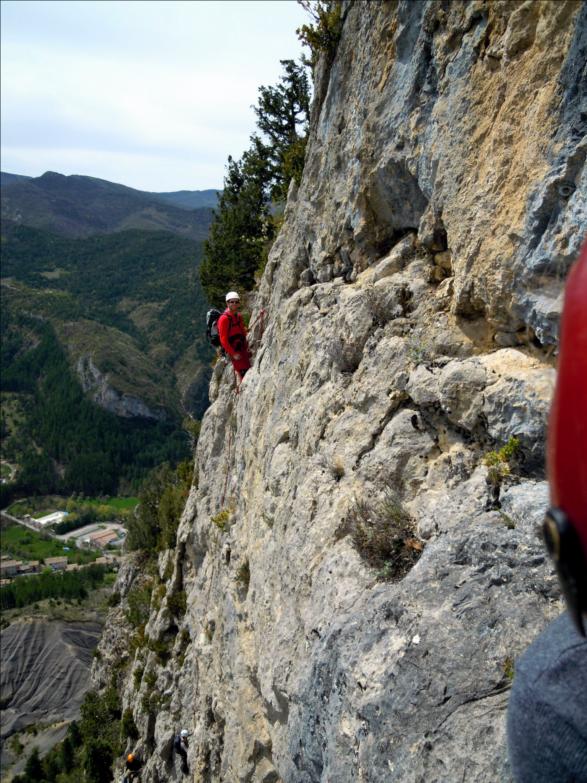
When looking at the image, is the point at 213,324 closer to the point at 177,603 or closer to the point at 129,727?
the point at 177,603

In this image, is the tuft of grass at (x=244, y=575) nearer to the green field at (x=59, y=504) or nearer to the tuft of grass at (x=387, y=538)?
the tuft of grass at (x=387, y=538)

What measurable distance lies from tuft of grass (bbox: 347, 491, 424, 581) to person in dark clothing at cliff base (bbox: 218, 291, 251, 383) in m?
8.29

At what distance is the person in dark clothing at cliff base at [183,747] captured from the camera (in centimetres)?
1420

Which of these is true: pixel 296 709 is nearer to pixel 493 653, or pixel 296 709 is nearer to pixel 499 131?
pixel 493 653

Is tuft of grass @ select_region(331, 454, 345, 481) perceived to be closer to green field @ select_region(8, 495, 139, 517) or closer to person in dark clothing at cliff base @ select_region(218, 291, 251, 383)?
person in dark clothing at cliff base @ select_region(218, 291, 251, 383)

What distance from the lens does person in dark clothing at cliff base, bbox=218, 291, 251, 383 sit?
1384 cm

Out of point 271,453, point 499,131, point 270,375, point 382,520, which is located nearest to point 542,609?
point 382,520

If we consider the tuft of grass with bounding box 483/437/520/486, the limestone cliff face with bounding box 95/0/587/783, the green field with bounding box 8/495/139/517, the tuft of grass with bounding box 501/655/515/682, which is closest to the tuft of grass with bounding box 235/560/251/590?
the limestone cliff face with bounding box 95/0/587/783

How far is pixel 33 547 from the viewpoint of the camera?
13538cm

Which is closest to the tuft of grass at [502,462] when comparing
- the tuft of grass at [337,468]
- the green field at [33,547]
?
the tuft of grass at [337,468]

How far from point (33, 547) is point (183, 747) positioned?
139m

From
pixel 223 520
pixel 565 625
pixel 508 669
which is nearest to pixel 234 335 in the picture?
pixel 223 520

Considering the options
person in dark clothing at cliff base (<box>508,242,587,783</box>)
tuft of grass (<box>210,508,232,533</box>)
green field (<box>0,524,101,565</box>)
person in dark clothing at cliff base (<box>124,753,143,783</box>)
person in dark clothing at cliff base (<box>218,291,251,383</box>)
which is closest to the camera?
person in dark clothing at cliff base (<box>508,242,587,783</box>)

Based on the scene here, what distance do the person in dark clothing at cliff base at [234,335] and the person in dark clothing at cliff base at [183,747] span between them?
9.81 m
